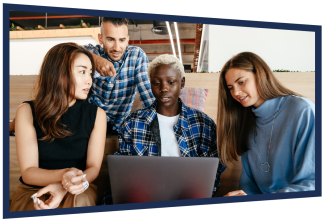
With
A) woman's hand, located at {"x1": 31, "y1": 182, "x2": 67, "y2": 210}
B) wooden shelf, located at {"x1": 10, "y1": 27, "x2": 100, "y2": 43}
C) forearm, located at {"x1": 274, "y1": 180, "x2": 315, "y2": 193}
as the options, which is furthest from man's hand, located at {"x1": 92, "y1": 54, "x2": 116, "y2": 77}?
forearm, located at {"x1": 274, "y1": 180, "x2": 315, "y2": 193}

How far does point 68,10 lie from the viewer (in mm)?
1436

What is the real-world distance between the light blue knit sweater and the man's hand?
0.95 metres

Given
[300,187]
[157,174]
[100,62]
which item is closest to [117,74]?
[100,62]

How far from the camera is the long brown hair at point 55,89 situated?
1345 mm

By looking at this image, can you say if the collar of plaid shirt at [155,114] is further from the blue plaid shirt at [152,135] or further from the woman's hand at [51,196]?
the woman's hand at [51,196]

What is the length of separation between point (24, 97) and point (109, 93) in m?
0.45

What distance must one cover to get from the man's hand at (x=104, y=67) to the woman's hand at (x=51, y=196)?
2.10 ft

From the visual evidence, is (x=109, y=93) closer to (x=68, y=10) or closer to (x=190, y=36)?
(x=68, y=10)

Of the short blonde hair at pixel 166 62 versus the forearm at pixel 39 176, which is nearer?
the forearm at pixel 39 176

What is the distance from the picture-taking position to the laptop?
4.20ft

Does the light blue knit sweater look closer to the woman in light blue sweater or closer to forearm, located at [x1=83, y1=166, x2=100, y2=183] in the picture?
the woman in light blue sweater

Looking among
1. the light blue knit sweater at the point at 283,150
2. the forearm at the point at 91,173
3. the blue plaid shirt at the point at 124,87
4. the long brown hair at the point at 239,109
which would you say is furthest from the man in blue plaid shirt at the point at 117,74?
the light blue knit sweater at the point at 283,150

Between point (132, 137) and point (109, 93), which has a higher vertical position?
point (109, 93)
